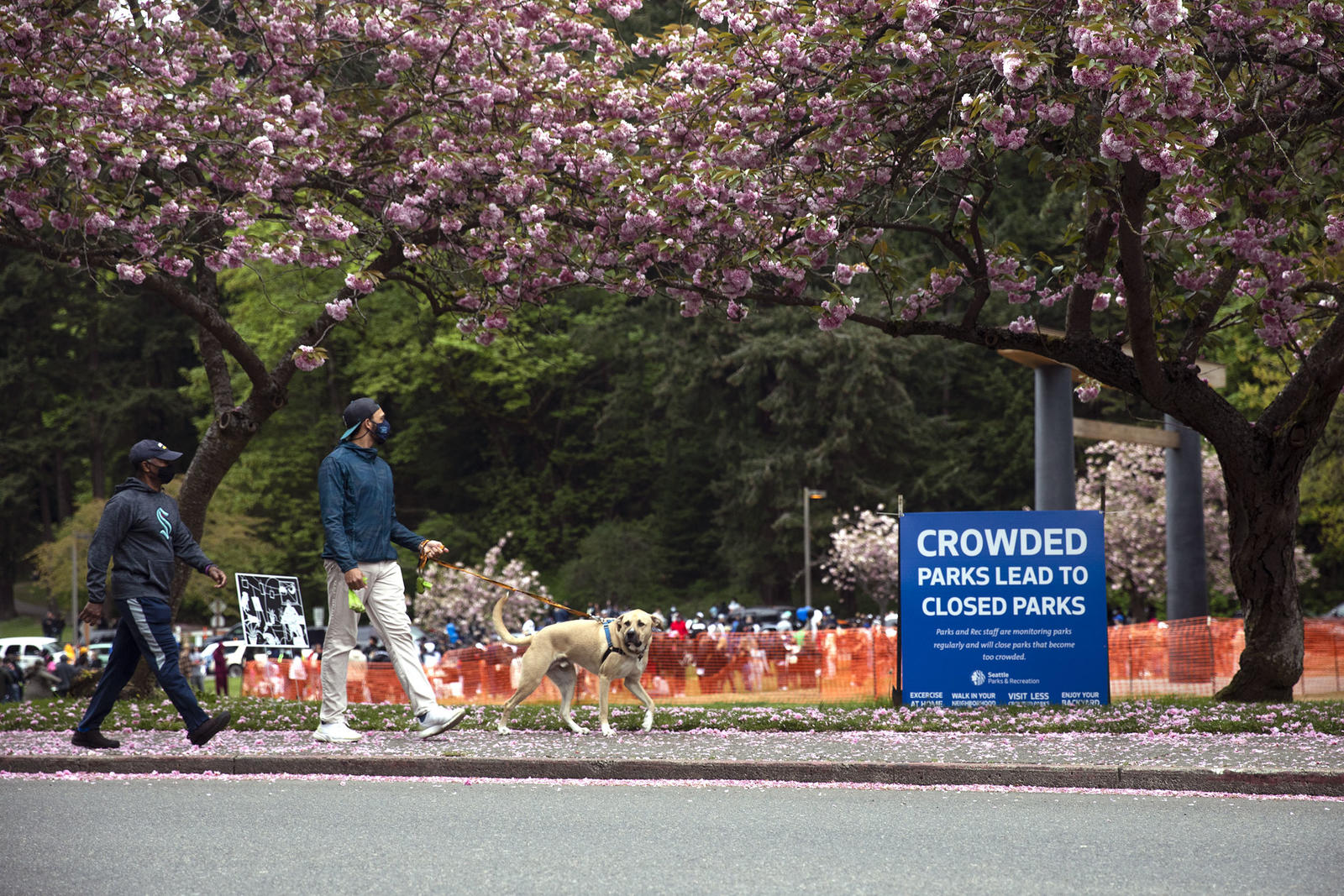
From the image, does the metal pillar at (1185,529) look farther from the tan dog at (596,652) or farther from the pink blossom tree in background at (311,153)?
the tan dog at (596,652)

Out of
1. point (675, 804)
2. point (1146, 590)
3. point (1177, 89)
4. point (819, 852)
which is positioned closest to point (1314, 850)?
point (819, 852)

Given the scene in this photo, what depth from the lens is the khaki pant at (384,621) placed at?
984 cm

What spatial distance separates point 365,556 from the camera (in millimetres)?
9852

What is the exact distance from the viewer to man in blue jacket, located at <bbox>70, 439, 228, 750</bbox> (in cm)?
927

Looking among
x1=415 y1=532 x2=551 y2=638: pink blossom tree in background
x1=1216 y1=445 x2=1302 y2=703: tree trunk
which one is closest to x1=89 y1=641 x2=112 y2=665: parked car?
x1=415 y1=532 x2=551 y2=638: pink blossom tree in background

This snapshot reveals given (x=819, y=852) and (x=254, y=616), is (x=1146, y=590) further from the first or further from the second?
(x=819, y=852)

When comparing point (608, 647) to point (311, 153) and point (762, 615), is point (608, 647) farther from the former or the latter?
point (762, 615)

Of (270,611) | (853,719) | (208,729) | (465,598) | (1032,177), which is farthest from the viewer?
(465,598)

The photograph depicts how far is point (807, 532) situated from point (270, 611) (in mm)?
38437

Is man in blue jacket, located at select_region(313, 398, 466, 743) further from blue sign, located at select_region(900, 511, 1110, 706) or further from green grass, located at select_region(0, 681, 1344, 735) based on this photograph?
blue sign, located at select_region(900, 511, 1110, 706)

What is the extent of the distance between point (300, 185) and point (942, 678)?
7956mm

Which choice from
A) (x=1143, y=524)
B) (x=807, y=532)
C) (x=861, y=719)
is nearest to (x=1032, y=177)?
(x=861, y=719)

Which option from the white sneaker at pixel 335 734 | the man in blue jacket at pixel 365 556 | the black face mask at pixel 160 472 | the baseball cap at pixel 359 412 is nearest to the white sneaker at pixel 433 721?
the man in blue jacket at pixel 365 556

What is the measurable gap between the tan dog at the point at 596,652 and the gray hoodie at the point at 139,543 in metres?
2.26
